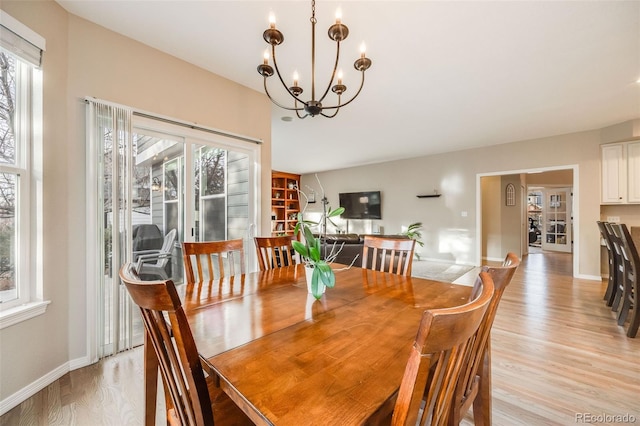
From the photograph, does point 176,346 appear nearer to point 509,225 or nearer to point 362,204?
point 362,204

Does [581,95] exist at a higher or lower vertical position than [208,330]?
higher

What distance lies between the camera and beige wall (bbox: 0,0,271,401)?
1.70 meters

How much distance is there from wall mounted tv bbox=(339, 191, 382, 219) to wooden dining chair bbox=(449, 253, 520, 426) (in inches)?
246

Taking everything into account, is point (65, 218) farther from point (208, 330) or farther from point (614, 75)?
point (614, 75)

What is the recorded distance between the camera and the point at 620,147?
171 inches

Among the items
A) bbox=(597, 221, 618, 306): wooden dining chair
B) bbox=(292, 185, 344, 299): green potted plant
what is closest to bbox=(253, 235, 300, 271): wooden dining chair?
bbox=(292, 185, 344, 299): green potted plant

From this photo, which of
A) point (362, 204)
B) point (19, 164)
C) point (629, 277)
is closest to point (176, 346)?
point (19, 164)

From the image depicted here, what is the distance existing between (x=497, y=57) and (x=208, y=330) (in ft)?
10.6

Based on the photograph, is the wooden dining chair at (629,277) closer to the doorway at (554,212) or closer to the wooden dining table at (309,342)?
the wooden dining table at (309,342)

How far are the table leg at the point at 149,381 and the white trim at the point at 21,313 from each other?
119 cm

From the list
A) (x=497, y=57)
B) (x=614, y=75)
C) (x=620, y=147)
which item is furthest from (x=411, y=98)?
(x=620, y=147)

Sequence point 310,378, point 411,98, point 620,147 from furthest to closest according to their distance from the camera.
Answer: point 620,147 < point 411,98 < point 310,378

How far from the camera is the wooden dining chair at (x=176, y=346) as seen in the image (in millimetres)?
667

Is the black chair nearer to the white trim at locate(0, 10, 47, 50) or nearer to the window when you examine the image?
the window
